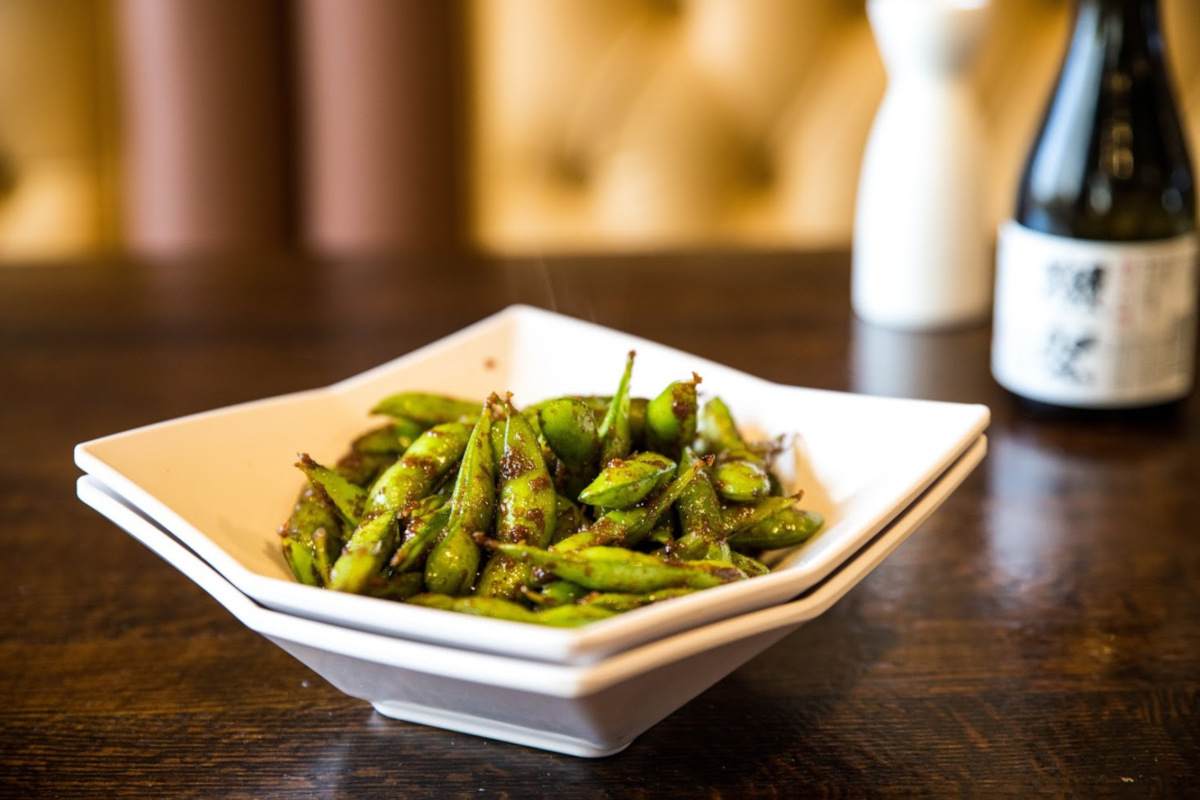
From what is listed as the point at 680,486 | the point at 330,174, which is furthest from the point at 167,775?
the point at 330,174

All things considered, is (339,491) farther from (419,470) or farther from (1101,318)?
(1101,318)

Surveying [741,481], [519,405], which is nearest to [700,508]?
[741,481]

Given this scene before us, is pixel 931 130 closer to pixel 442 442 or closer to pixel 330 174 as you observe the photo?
pixel 442 442

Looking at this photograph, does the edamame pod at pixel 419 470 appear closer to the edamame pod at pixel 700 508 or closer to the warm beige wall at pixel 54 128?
the edamame pod at pixel 700 508

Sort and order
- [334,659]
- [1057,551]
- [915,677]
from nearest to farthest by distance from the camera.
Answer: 1. [334,659]
2. [915,677]
3. [1057,551]

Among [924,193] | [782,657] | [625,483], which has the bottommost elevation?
[782,657]

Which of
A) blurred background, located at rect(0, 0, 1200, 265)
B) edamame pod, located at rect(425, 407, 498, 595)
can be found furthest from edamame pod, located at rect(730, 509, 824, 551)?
blurred background, located at rect(0, 0, 1200, 265)

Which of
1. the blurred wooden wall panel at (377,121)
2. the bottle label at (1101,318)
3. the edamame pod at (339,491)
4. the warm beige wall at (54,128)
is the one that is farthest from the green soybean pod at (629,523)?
the warm beige wall at (54,128)

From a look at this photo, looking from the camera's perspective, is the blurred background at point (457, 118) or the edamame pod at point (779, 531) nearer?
the edamame pod at point (779, 531)
